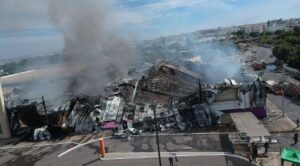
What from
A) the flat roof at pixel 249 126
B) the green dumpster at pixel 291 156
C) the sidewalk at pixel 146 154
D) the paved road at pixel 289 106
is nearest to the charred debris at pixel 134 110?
the paved road at pixel 289 106

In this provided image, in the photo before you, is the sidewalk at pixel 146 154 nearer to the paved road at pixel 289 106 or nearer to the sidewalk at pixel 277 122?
the sidewalk at pixel 277 122

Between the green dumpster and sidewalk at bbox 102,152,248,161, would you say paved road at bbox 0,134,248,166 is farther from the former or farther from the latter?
the green dumpster

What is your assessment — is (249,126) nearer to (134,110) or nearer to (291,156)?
(291,156)

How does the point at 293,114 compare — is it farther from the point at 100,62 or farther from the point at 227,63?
the point at 100,62

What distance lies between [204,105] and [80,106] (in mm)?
13842

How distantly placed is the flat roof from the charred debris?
4042 millimetres

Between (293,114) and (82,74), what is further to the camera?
(82,74)

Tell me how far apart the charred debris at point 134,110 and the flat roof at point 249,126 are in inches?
159

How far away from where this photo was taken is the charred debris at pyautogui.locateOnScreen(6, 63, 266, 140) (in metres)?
29.5

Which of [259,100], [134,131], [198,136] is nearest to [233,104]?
[259,100]

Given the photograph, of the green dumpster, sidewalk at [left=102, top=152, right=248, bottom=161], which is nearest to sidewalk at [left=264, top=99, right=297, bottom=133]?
sidewalk at [left=102, top=152, right=248, bottom=161]

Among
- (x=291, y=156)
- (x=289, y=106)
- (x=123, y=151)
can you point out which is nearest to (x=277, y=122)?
(x=289, y=106)

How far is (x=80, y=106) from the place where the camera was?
108ft

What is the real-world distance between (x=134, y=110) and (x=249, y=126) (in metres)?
13.4
